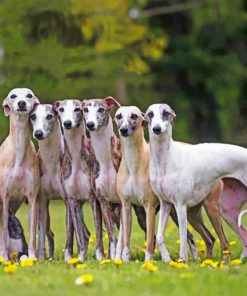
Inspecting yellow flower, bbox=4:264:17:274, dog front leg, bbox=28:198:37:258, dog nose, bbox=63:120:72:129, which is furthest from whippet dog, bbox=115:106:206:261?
yellow flower, bbox=4:264:17:274

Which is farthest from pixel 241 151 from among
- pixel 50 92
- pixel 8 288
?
pixel 50 92

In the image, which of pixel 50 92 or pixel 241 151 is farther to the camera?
pixel 50 92

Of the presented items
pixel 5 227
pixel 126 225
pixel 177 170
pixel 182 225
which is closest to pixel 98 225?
pixel 126 225

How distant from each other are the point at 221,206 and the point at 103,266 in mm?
2377

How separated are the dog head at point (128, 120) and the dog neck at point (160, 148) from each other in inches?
8.0

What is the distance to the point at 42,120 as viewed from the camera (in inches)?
383

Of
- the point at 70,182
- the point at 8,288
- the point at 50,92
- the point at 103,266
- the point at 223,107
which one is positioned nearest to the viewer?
the point at 8,288

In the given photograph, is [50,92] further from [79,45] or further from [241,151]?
[241,151]

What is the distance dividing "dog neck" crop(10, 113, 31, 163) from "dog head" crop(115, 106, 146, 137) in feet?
3.18

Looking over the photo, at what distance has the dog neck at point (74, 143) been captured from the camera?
9992 mm

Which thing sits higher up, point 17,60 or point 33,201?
point 17,60

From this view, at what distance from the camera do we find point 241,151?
388 inches

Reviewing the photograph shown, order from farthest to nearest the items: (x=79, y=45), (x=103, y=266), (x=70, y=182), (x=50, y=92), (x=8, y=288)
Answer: (x=79, y=45) → (x=50, y=92) → (x=70, y=182) → (x=103, y=266) → (x=8, y=288)

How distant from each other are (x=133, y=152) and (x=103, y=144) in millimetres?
398
